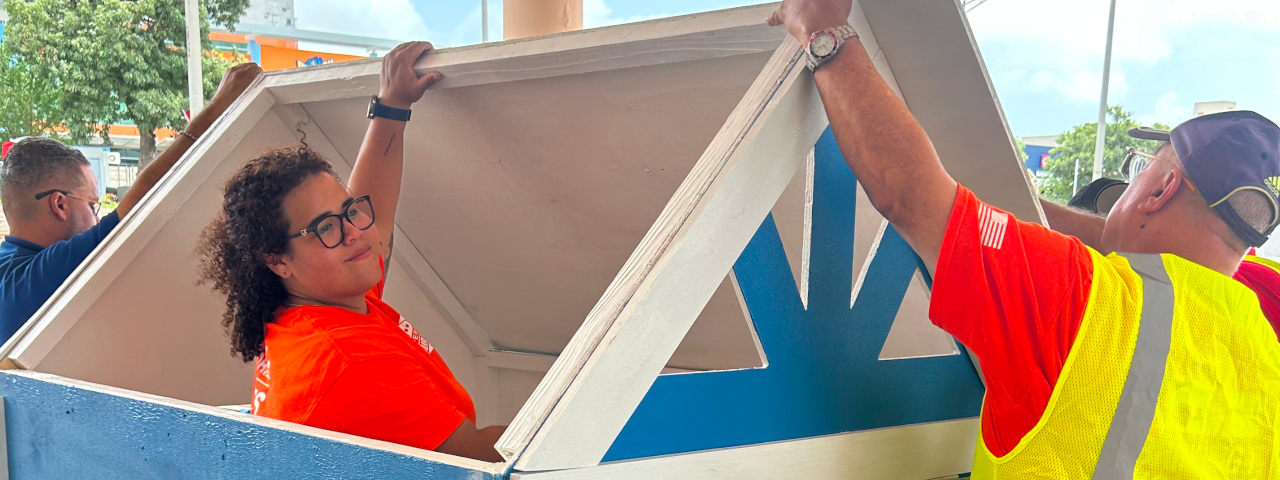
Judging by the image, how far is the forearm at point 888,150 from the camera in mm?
1276

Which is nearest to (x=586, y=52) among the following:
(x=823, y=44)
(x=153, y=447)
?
(x=823, y=44)

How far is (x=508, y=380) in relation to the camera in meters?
3.46

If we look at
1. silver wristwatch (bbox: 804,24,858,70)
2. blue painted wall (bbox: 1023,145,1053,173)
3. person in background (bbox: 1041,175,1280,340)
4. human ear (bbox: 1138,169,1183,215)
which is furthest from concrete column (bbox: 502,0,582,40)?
blue painted wall (bbox: 1023,145,1053,173)

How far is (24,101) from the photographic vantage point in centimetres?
1300

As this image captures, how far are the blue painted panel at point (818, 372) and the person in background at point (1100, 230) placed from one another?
709 mm

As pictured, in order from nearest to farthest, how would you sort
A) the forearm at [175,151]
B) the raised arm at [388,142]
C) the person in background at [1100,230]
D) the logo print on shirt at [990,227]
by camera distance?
the logo print on shirt at [990,227] < the person in background at [1100,230] < the raised arm at [388,142] < the forearm at [175,151]

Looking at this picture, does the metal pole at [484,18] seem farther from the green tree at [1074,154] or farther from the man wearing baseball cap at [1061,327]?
the green tree at [1074,154]

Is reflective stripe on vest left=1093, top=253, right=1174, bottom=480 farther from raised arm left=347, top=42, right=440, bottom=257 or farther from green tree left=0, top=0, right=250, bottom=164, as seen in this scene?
green tree left=0, top=0, right=250, bottom=164

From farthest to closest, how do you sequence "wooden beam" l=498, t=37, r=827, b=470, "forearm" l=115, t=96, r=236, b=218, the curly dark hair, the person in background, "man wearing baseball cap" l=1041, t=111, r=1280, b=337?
1. "forearm" l=115, t=96, r=236, b=218
2. the person in background
3. the curly dark hair
4. "man wearing baseball cap" l=1041, t=111, r=1280, b=337
5. "wooden beam" l=498, t=37, r=827, b=470

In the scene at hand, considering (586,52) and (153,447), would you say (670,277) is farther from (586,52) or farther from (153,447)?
(153,447)

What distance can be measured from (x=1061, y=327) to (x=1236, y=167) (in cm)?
51

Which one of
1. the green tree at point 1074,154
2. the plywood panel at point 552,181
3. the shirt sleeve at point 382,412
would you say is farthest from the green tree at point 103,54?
the green tree at point 1074,154

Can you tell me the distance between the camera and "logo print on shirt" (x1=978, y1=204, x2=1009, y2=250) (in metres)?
1.27

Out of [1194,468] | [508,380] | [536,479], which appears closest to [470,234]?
[508,380]
